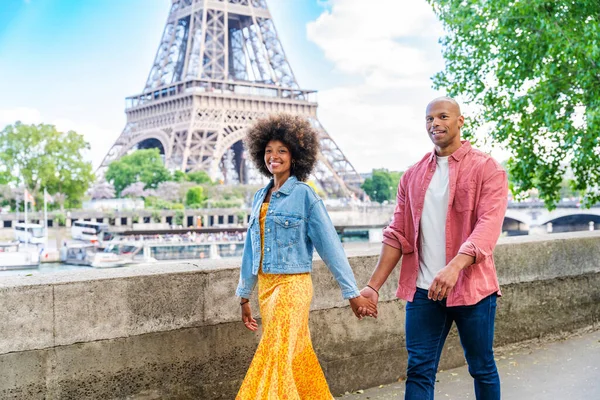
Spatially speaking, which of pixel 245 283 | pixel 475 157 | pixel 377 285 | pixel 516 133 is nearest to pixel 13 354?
pixel 245 283

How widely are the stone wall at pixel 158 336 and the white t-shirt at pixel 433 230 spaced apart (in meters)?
1.29

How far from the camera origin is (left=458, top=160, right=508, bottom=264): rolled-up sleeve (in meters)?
2.67

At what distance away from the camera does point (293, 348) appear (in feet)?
9.91

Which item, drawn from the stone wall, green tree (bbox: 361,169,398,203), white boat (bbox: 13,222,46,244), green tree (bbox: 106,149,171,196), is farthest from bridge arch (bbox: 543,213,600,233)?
the stone wall

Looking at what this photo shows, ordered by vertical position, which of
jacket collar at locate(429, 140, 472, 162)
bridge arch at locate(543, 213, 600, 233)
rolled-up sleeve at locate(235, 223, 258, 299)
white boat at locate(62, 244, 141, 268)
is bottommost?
white boat at locate(62, 244, 141, 268)

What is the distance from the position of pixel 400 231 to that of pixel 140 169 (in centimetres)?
6150

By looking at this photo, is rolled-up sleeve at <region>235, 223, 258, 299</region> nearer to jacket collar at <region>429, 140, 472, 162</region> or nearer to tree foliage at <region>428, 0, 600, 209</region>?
jacket collar at <region>429, 140, 472, 162</region>

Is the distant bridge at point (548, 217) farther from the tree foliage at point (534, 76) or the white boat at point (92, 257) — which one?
the tree foliage at point (534, 76)

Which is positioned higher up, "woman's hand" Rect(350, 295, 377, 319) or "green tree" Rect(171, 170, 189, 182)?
"green tree" Rect(171, 170, 189, 182)

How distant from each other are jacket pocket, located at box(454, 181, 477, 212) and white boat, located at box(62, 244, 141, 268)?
4314cm

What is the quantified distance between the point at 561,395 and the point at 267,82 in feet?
201

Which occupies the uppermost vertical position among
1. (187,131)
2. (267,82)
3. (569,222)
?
(267,82)

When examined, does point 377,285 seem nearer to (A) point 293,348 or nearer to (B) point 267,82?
(A) point 293,348

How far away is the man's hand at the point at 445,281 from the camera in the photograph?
2.62 meters
